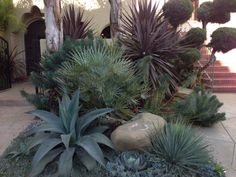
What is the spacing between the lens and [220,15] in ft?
29.8

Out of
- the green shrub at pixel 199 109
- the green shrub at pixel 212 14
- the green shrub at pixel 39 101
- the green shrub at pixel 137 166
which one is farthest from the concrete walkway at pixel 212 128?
the green shrub at pixel 212 14

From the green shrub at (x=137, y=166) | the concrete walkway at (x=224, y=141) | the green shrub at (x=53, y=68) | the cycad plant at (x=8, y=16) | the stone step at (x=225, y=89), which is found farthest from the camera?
the cycad plant at (x=8, y=16)

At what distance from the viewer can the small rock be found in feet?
14.7

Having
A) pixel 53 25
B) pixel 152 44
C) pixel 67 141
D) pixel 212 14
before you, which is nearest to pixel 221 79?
pixel 212 14

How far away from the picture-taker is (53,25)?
7281 millimetres

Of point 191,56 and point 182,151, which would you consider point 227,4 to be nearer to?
point 191,56

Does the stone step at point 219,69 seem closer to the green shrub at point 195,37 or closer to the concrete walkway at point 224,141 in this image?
the green shrub at point 195,37

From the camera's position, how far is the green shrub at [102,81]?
210 inches

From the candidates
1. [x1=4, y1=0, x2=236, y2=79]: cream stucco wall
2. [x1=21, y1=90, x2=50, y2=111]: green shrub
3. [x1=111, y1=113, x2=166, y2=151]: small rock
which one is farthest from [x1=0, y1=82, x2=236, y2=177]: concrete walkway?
[x1=4, y1=0, x2=236, y2=79]: cream stucco wall

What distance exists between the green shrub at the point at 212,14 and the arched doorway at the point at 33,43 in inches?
265

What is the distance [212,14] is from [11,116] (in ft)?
19.2

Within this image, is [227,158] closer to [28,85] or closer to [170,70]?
[170,70]

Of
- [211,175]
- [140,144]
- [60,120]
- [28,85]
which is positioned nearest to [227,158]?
[211,175]

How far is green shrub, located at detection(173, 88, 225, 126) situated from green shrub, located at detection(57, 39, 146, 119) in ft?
2.48
